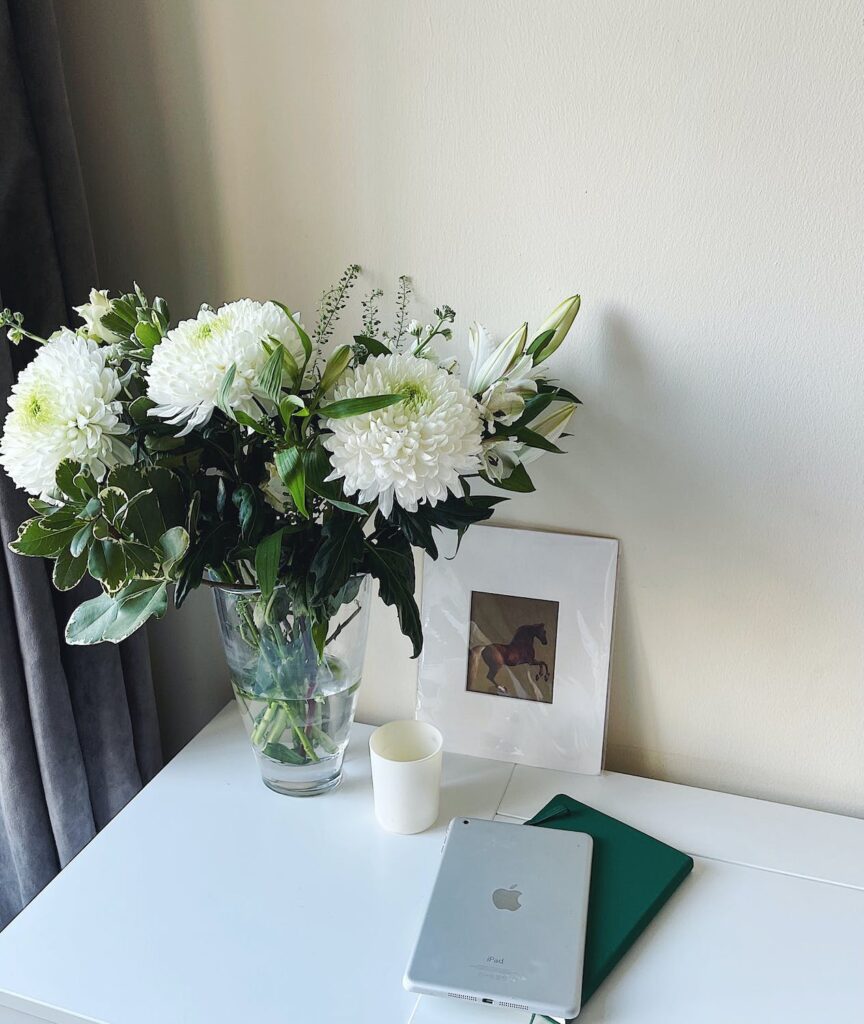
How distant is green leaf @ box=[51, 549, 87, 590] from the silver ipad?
431 millimetres

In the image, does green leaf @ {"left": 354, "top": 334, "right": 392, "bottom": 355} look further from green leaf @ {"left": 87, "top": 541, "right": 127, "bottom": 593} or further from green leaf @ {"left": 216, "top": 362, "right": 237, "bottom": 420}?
green leaf @ {"left": 87, "top": 541, "right": 127, "bottom": 593}

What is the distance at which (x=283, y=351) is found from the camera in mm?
732

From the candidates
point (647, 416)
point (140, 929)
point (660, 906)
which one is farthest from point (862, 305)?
point (140, 929)

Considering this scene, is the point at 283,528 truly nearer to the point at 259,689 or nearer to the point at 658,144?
the point at 259,689

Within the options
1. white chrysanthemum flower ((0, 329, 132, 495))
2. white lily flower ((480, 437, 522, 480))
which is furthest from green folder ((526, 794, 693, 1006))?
white chrysanthemum flower ((0, 329, 132, 495))

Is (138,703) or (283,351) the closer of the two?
(283,351)

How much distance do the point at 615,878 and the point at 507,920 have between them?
130mm

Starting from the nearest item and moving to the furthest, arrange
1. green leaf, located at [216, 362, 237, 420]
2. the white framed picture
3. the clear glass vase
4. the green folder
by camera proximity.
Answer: green leaf, located at [216, 362, 237, 420]
the green folder
the clear glass vase
the white framed picture

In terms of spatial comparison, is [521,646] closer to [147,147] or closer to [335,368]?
[335,368]

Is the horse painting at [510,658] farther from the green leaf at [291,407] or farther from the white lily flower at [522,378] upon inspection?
the green leaf at [291,407]

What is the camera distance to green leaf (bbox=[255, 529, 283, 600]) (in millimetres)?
792

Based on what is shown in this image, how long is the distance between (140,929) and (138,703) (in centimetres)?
36

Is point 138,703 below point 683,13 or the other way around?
below

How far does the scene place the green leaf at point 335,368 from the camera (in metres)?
0.78
